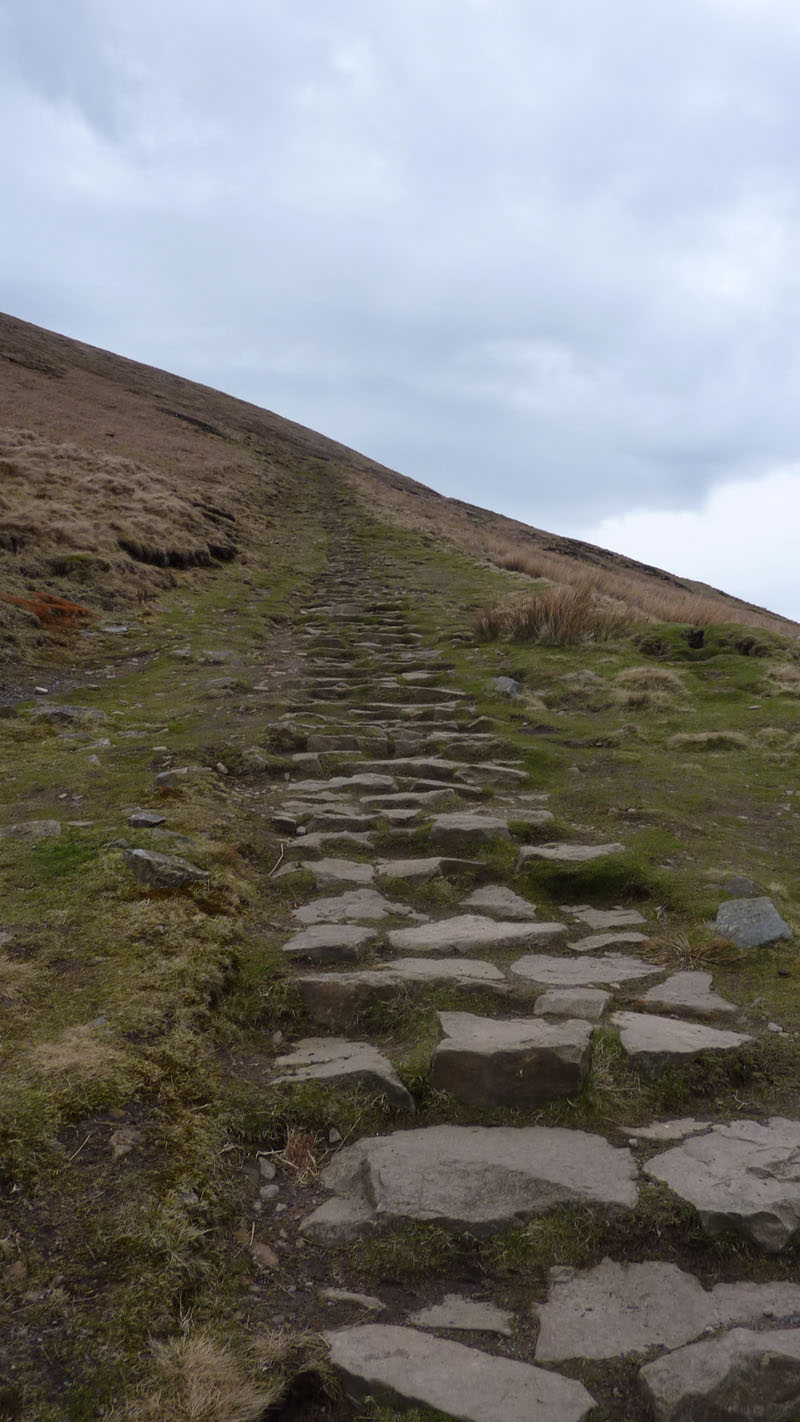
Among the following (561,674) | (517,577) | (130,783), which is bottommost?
(130,783)

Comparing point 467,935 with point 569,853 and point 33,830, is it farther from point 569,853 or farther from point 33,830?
point 33,830

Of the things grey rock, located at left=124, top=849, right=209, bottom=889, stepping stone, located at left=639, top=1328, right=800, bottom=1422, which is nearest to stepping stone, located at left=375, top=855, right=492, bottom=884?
grey rock, located at left=124, top=849, right=209, bottom=889

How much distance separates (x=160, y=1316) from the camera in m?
2.45

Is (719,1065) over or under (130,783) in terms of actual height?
over

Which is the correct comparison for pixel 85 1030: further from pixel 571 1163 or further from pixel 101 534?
pixel 101 534

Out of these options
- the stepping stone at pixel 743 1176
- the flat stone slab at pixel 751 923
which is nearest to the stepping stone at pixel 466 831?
the flat stone slab at pixel 751 923

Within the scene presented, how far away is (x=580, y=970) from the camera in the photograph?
460 cm

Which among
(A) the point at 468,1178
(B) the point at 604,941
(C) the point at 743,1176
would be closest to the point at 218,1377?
(A) the point at 468,1178

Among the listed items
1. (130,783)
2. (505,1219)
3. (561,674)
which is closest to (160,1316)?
(505,1219)

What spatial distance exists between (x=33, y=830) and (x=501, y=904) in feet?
10.5

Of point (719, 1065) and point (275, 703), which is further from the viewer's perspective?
point (275, 703)

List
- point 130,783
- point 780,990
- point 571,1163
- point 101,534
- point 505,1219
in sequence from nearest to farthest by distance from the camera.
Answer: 1. point 505,1219
2. point 571,1163
3. point 780,990
4. point 130,783
5. point 101,534

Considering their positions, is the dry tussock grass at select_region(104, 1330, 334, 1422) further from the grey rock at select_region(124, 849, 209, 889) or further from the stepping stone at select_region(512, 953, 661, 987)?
the grey rock at select_region(124, 849, 209, 889)

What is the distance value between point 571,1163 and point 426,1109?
65cm
